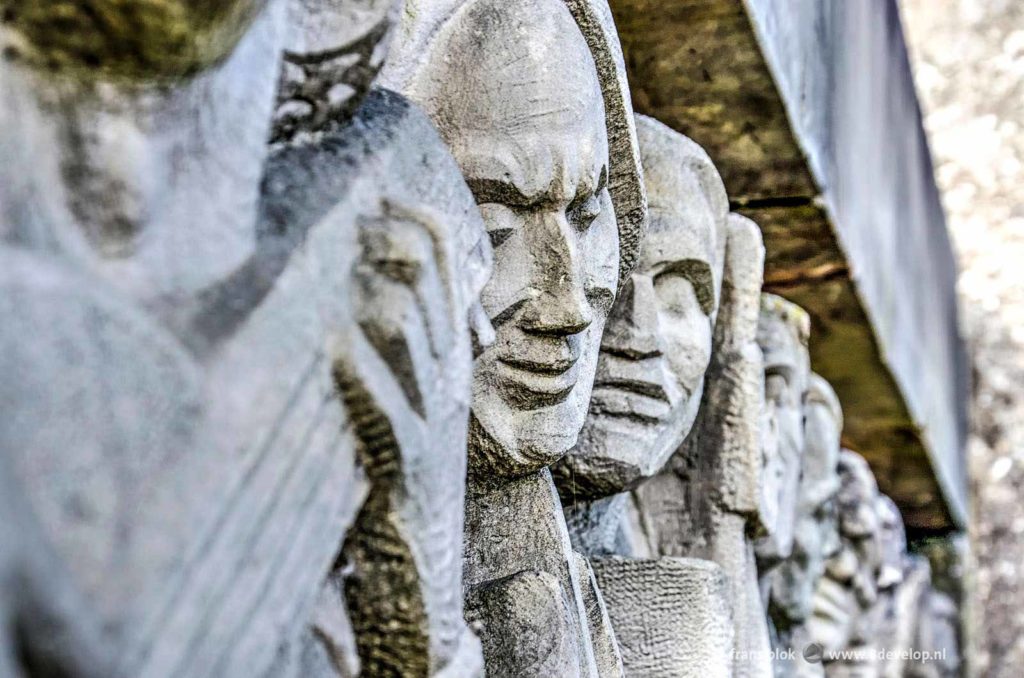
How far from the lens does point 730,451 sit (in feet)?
6.15

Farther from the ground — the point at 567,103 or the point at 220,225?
the point at 567,103

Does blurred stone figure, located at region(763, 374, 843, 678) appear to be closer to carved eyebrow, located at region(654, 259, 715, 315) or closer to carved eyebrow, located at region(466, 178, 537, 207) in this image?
carved eyebrow, located at region(654, 259, 715, 315)

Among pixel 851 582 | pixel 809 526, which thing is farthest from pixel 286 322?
pixel 851 582

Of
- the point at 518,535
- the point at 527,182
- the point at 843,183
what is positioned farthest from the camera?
the point at 843,183

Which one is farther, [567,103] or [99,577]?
[567,103]

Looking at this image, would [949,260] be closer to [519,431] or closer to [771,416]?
[771,416]

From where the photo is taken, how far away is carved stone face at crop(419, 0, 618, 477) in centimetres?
109

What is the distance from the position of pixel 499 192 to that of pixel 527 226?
35 millimetres

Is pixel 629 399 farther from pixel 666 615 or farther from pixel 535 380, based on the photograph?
pixel 535 380

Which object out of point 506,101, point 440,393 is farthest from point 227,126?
point 506,101

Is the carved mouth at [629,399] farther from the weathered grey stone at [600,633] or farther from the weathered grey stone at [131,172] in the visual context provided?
the weathered grey stone at [131,172]

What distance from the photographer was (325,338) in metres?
0.65

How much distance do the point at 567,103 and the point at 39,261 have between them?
1.94ft

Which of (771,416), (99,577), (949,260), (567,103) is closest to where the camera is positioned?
(99,577)
